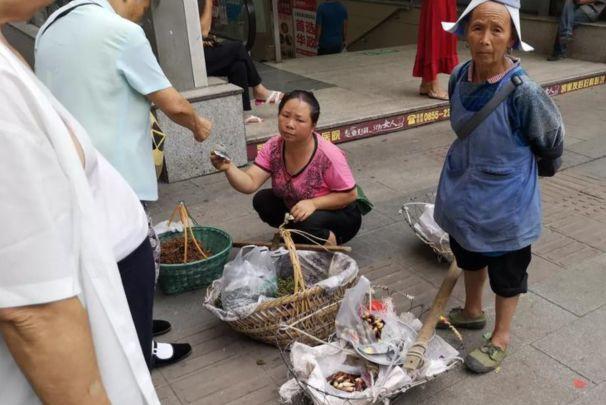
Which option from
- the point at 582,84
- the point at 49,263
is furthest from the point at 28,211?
the point at 582,84

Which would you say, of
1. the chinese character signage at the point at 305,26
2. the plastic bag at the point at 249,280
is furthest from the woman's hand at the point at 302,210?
the chinese character signage at the point at 305,26

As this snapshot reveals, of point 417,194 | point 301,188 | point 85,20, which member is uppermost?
point 85,20

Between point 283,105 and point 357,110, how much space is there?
3.00 metres

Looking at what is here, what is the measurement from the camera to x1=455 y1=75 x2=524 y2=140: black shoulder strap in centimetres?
227

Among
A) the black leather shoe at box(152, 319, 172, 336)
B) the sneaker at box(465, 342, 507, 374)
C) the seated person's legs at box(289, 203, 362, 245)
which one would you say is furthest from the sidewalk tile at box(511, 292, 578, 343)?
the black leather shoe at box(152, 319, 172, 336)

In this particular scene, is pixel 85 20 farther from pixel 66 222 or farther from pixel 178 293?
pixel 178 293

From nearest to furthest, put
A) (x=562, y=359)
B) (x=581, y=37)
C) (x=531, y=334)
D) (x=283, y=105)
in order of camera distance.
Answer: (x=562, y=359), (x=531, y=334), (x=283, y=105), (x=581, y=37)

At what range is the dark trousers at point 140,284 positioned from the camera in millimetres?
1416

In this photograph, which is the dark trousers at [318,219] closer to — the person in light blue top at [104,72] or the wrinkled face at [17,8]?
the person in light blue top at [104,72]

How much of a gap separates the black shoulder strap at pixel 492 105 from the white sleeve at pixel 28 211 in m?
1.78

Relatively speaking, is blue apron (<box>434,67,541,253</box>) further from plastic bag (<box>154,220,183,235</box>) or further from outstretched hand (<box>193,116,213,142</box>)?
plastic bag (<box>154,220,183,235</box>)

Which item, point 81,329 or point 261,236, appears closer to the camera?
point 81,329

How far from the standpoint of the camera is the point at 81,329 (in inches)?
41.0

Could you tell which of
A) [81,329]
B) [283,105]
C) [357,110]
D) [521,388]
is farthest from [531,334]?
[357,110]
